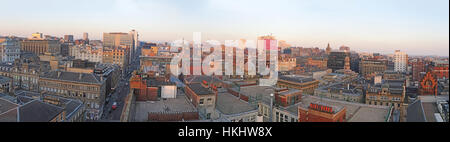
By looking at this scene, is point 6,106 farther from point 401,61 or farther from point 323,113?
point 401,61

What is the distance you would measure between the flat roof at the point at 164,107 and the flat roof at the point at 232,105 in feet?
5.60

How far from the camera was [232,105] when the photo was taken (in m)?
14.1

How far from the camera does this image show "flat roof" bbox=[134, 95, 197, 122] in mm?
10375

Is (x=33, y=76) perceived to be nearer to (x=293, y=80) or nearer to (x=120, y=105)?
(x=120, y=105)

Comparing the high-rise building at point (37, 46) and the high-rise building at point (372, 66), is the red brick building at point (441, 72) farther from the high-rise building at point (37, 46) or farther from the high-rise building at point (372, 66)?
the high-rise building at point (37, 46)


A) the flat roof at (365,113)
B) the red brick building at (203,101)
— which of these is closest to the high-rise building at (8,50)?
the red brick building at (203,101)

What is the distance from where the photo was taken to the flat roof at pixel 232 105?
1294cm

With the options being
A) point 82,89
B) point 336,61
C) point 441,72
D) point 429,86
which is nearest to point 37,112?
point 82,89

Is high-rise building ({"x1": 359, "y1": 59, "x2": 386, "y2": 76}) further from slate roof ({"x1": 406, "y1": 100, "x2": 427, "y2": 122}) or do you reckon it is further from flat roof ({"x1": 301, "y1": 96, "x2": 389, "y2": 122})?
flat roof ({"x1": 301, "y1": 96, "x2": 389, "y2": 122})
